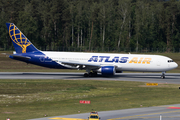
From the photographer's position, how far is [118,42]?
11188cm

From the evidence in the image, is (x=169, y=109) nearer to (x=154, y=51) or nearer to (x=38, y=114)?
(x=38, y=114)

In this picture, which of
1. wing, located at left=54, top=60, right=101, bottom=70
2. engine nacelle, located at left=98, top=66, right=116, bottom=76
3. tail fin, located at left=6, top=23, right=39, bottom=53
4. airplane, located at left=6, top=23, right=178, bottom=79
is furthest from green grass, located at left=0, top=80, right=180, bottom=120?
tail fin, located at left=6, top=23, right=39, bottom=53

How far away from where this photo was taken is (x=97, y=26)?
118 m

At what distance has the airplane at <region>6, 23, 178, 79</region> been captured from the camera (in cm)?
4303

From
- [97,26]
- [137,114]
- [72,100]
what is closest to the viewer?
[137,114]

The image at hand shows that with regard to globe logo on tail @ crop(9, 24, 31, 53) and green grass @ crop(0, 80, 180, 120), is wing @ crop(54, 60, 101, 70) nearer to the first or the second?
globe logo on tail @ crop(9, 24, 31, 53)

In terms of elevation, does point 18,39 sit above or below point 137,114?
above

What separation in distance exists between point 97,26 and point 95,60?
246ft

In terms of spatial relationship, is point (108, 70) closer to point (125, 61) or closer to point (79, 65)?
point (125, 61)

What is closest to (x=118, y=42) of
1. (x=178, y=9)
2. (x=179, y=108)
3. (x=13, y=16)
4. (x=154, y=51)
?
(x=154, y=51)

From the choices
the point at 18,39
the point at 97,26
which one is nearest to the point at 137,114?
the point at 18,39

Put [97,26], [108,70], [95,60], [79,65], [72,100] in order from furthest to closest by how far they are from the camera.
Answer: [97,26] < [95,60] < [79,65] < [108,70] < [72,100]

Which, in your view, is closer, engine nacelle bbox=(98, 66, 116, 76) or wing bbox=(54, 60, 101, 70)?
engine nacelle bbox=(98, 66, 116, 76)

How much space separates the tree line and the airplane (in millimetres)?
56978
